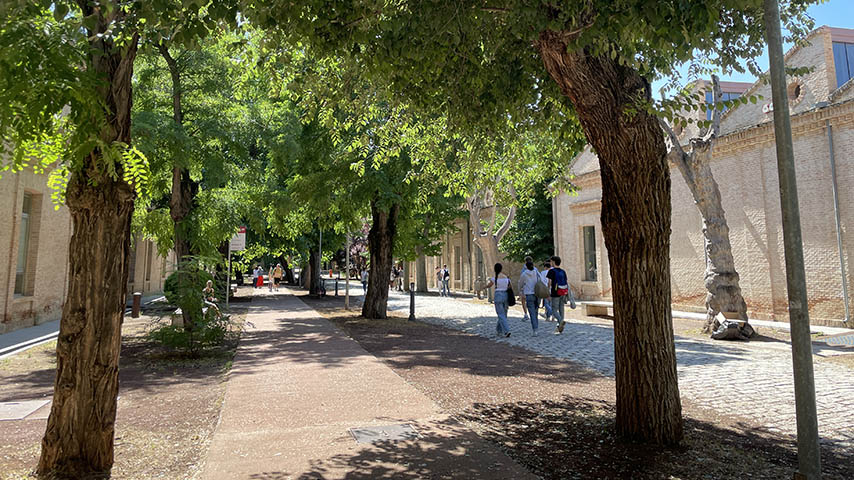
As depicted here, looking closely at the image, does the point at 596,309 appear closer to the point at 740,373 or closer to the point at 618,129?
the point at 740,373

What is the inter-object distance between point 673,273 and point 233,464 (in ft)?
60.3

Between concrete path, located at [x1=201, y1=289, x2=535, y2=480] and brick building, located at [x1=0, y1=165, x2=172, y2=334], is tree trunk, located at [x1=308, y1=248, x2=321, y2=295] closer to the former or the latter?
brick building, located at [x1=0, y1=165, x2=172, y2=334]

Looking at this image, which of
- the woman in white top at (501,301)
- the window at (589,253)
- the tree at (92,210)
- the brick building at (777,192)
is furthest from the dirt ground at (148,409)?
the window at (589,253)

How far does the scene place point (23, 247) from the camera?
14.8 metres

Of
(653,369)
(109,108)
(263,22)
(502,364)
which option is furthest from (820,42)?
(109,108)

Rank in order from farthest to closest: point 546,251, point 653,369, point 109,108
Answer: point 546,251, point 653,369, point 109,108

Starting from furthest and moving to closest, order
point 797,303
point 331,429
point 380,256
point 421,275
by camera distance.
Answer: point 421,275 < point 380,256 < point 331,429 < point 797,303

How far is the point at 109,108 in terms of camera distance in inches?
154

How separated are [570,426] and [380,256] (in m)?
11.9

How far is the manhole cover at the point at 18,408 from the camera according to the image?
230 inches

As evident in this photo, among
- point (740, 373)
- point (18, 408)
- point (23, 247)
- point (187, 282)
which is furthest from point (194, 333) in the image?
point (740, 373)

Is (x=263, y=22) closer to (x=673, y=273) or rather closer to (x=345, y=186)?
(x=345, y=186)

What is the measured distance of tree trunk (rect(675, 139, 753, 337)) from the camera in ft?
41.6

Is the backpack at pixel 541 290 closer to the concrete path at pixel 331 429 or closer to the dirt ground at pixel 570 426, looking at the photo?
the dirt ground at pixel 570 426
